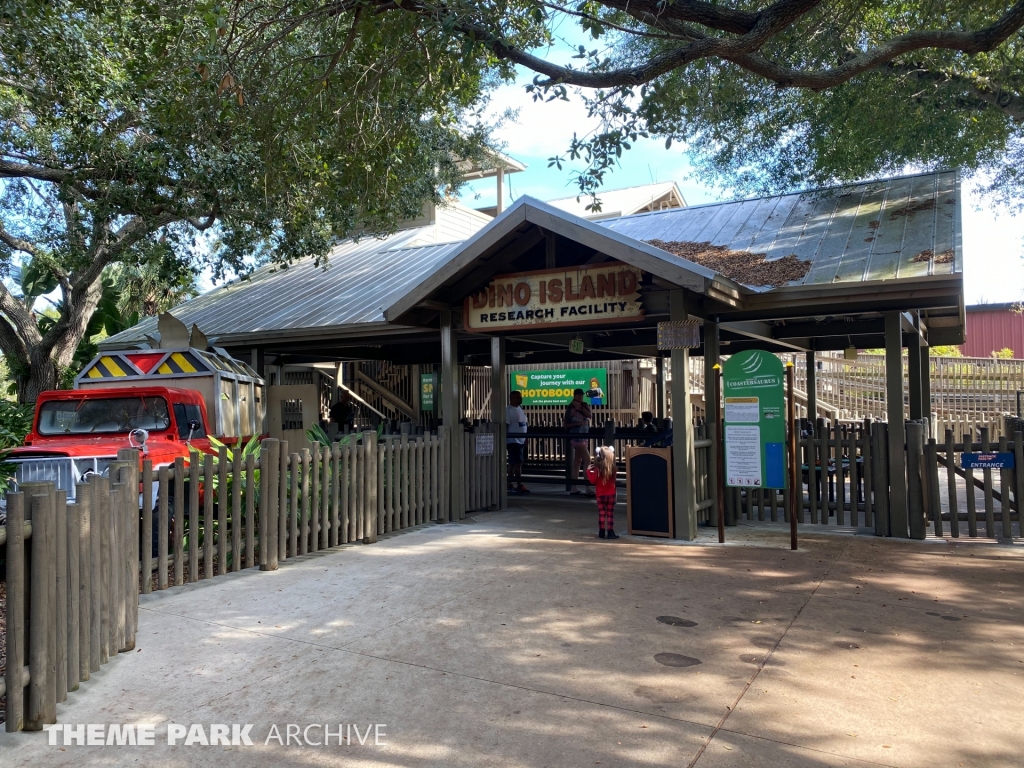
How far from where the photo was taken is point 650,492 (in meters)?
9.61

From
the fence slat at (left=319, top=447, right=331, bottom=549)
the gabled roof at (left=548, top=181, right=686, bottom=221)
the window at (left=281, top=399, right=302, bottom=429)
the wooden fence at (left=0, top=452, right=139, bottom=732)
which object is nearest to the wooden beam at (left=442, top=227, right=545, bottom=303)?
the fence slat at (left=319, top=447, right=331, bottom=549)

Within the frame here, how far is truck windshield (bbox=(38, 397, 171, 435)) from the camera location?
9.00m

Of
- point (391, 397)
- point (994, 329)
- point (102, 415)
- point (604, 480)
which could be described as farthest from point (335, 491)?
point (994, 329)

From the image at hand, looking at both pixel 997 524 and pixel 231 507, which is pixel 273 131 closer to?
pixel 231 507

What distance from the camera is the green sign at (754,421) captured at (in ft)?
28.7

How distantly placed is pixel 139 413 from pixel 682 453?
6386mm

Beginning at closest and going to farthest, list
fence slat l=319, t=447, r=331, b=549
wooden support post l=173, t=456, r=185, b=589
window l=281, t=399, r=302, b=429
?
wooden support post l=173, t=456, r=185, b=589
fence slat l=319, t=447, r=331, b=549
window l=281, t=399, r=302, b=429

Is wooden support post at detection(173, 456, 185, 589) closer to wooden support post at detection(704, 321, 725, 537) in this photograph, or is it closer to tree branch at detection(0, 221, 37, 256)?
wooden support post at detection(704, 321, 725, 537)

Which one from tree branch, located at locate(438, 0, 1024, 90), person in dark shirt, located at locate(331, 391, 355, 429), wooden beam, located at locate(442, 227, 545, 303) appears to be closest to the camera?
tree branch, located at locate(438, 0, 1024, 90)

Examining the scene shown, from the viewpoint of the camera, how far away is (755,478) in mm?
8891

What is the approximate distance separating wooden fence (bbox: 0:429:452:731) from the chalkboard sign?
2.69 meters

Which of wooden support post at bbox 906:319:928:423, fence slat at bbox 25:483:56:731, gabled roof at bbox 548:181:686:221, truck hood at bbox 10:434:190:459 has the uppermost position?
gabled roof at bbox 548:181:686:221

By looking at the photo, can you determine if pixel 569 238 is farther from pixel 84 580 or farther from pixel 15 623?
pixel 15 623

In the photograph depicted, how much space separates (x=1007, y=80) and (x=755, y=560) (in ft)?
36.3
